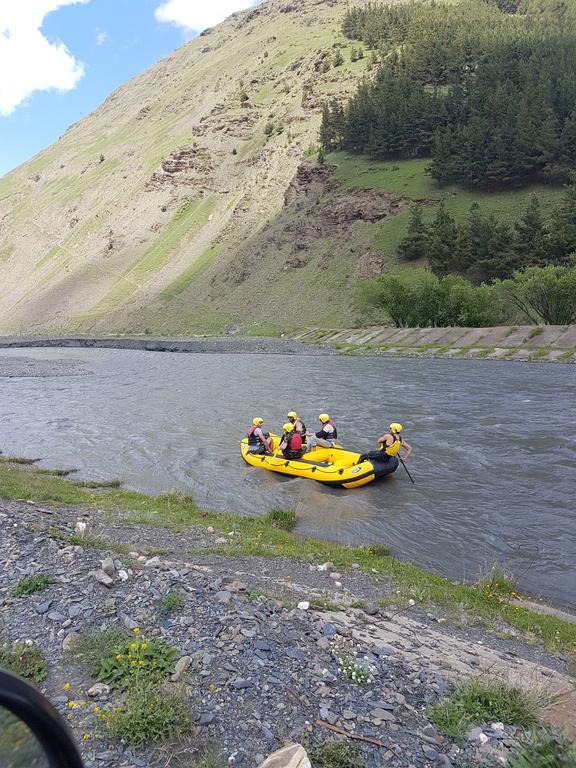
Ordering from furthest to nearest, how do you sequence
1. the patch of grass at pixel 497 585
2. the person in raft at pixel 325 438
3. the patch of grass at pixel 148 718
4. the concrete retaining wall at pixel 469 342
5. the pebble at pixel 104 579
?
the concrete retaining wall at pixel 469 342
the person in raft at pixel 325 438
the patch of grass at pixel 497 585
the pebble at pixel 104 579
the patch of grass at pixel 148 718

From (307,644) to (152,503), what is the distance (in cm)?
919

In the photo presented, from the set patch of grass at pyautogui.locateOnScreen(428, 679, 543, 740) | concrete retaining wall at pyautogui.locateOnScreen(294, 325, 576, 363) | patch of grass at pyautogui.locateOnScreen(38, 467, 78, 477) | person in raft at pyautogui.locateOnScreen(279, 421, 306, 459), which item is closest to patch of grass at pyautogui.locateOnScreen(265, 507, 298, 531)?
person in raft at pyautogui.locateOnScreen(279, 421, 306, 459)

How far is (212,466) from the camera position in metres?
19.3

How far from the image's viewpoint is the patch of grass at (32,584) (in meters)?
6.42

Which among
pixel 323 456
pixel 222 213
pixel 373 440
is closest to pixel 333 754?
pixel 323 456

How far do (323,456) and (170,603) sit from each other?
489 inches

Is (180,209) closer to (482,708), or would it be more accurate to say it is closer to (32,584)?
(32,584)

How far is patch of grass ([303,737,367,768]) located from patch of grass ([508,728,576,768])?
1.15 meters

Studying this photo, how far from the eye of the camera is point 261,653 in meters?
5.45

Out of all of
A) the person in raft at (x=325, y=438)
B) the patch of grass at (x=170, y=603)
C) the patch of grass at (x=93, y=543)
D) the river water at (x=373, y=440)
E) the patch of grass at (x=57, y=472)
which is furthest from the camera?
the person in raft at (x=325, y=438)

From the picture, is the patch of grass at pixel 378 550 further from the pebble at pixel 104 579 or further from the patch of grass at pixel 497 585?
the pebble at pixel 104 579

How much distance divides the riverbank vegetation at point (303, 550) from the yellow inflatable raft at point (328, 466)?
13.4ft

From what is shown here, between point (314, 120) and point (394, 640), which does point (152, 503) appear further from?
point (314, 120)

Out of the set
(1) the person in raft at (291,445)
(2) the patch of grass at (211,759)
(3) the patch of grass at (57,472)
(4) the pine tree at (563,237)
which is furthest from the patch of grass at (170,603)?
(4) the pine tree at (563,237)
